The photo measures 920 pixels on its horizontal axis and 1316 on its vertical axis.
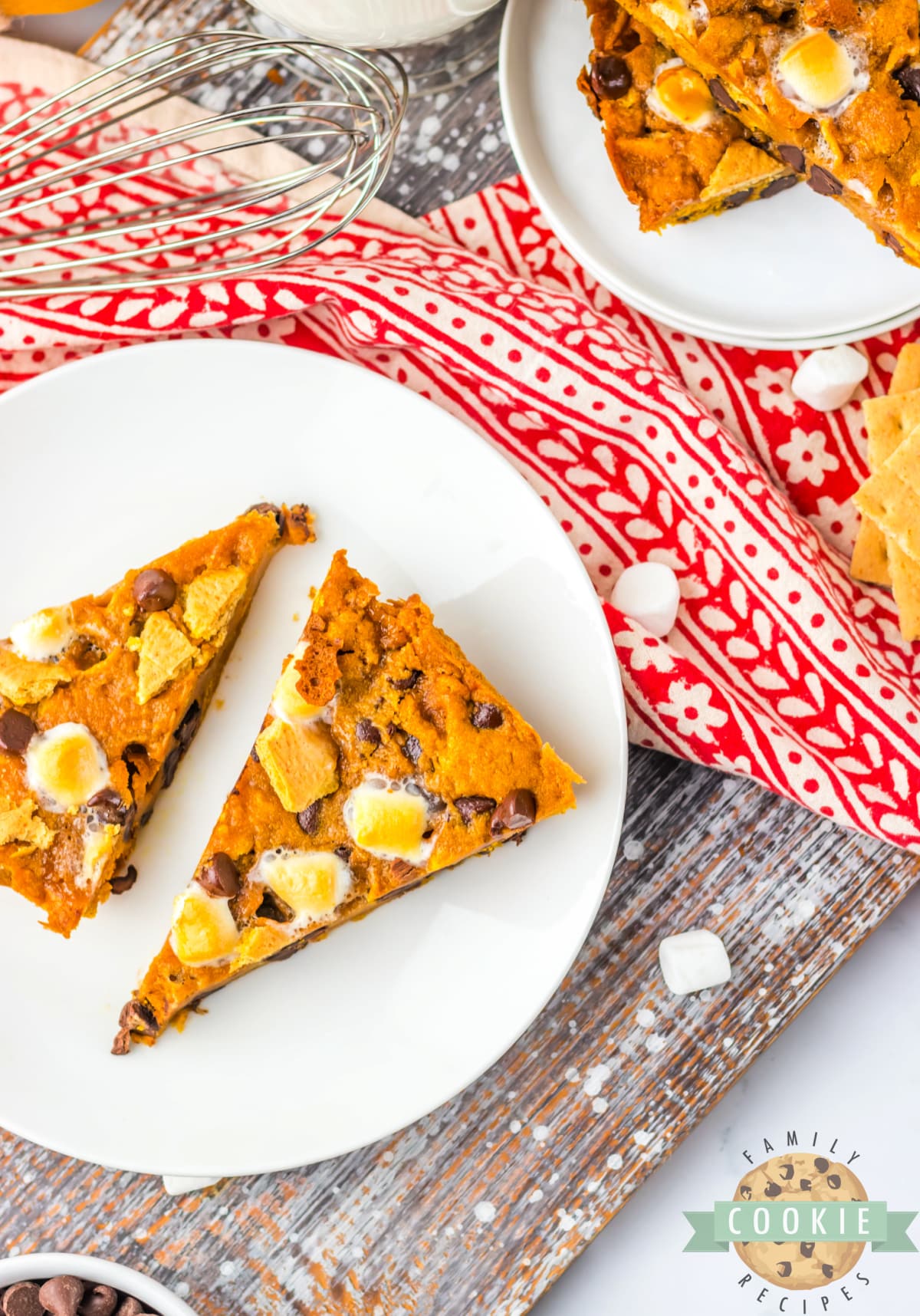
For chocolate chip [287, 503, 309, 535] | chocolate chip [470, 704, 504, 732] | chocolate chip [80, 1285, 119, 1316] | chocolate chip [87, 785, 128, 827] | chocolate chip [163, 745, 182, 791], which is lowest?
chocolate chip [80, 1285, 119, 1316]

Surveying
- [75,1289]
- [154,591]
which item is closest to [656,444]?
[154,591]

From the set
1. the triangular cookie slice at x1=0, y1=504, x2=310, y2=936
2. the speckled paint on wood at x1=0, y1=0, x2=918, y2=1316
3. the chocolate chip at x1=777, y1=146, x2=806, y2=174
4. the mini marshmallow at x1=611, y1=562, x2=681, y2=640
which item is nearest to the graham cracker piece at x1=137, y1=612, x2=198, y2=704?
the triangular cookie slice at x1=0, y1=504, x2=310, y2=936

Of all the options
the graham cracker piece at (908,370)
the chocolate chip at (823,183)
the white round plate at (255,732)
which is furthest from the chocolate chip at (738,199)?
the white round plate at (255,732)

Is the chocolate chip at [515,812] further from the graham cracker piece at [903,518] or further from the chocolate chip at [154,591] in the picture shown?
the graham cracker piece at [903,518]

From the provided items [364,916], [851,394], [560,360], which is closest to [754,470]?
[851,394]

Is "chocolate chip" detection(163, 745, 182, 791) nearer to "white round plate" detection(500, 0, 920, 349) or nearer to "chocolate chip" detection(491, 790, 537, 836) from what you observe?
"chocolate chip" detection(491, 790, 537, 836)

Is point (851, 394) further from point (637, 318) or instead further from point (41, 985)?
point (41, 985)
